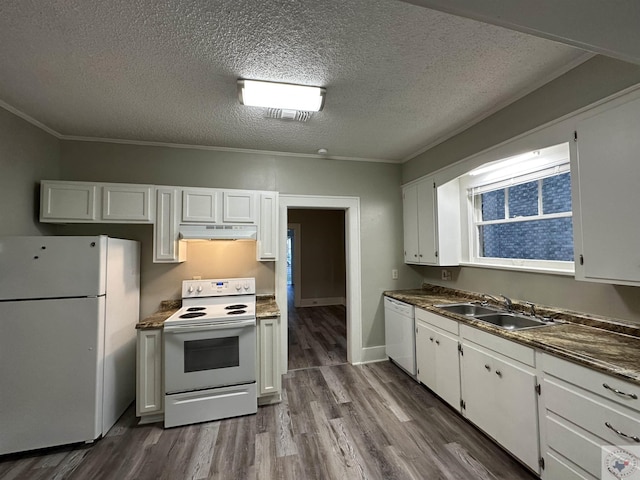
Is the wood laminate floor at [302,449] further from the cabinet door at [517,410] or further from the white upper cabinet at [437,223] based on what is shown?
the white upper cabinet at [437,223]

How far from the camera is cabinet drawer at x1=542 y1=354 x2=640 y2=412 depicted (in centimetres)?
121

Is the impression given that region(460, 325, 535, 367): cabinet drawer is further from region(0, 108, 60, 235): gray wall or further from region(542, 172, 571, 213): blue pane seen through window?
region(0, 108, 60, 235): gray wall

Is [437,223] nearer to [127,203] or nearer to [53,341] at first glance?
[127,203]

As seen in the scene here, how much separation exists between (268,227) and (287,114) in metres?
1.12

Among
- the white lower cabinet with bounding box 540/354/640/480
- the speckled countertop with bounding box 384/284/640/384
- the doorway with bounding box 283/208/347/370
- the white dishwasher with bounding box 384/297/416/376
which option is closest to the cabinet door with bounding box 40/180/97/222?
the white dishwasher with bounding box 384/297/416/376

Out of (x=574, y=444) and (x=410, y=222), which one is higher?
(x=410, y=222)

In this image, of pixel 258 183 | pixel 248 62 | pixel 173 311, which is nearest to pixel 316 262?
pixel 258 183

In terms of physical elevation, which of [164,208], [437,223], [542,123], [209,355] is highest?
[542,123]

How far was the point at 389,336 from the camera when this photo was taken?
11.1 ft

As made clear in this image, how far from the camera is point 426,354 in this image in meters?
2.69

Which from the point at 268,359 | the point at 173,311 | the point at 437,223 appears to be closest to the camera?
the point at 268,359

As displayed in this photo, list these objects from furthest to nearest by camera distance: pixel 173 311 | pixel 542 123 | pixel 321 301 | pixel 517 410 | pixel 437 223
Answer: pixel 321 301 → pixel 437 223 → pixel 173 311 → pixel 542 123 → pixel 517 410

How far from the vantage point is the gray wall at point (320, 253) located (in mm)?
6980

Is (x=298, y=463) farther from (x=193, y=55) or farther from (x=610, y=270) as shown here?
(x=193, y=55)
